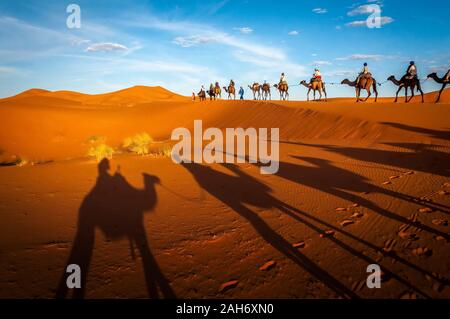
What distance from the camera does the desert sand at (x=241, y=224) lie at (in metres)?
3.44

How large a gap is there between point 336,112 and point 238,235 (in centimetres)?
1445

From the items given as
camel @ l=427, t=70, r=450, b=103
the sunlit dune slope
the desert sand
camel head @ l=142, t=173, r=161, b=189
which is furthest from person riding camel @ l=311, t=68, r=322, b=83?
camel head @ l=142, t=173, r=161, b=189

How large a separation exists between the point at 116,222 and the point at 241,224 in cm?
228

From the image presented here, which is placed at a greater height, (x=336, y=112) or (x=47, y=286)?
(x=336, y=112)

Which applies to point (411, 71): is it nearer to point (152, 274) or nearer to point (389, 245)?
point (389, 245)

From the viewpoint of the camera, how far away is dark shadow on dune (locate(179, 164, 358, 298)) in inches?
140

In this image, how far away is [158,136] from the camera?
24969 millimetres

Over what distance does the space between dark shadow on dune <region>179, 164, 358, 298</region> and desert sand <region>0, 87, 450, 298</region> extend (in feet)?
0.09

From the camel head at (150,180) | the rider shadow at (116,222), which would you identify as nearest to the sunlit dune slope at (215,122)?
the camel head at (150,180)

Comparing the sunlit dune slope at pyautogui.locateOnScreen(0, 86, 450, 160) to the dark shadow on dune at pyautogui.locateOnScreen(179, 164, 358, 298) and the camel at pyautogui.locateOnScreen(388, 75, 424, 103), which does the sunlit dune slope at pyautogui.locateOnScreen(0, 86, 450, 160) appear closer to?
the camel at pyautogui.locateOnScreen(388, 75, 424, 103)

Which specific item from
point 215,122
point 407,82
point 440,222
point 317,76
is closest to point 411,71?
point 407,82

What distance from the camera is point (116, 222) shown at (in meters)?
5.26
